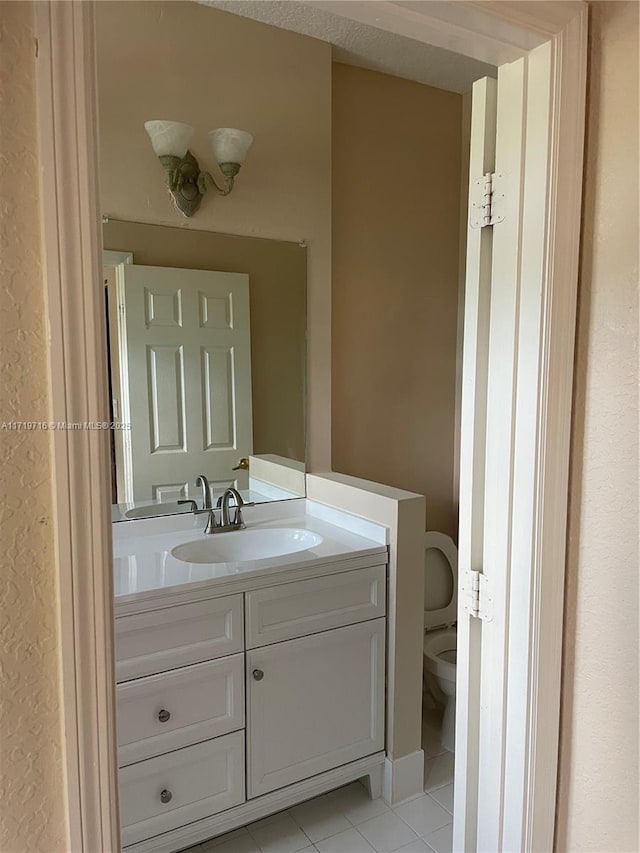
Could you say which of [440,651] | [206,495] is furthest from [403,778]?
[206,495]

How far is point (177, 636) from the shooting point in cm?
164

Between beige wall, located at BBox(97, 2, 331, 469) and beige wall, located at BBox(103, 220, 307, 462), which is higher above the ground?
beige wall, located at BBox(97, 2, 331, 469)

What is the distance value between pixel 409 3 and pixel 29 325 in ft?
2.18

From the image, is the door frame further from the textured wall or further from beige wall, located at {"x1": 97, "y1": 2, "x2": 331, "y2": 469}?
beige wall, located at {"x1": 97, "y1": 2, "x2": 331, "y2": 469}

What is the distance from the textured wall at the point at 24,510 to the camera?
0.62 metres

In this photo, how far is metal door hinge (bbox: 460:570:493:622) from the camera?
43.3 inches

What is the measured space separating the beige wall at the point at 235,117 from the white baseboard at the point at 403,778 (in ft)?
3.47

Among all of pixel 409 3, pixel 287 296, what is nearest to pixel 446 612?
pixel 287 296

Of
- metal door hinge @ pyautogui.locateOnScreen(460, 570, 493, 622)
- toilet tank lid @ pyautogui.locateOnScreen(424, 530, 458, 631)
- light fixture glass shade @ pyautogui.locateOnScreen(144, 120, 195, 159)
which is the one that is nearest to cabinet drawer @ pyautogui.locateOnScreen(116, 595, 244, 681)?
metal door hinge @ pyautogui.locateOnScreen(460, 570, 493, 622)

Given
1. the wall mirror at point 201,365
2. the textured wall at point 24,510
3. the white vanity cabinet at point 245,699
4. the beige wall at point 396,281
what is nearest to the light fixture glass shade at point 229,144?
the wall mirror at point 201,365

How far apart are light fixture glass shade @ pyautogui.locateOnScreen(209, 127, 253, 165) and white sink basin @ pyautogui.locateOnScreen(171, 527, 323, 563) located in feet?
4.08

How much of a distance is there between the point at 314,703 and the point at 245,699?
24 centimetres

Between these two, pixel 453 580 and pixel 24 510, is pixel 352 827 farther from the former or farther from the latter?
pixel 24 510

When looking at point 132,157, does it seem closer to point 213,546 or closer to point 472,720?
point 213,546
